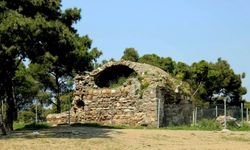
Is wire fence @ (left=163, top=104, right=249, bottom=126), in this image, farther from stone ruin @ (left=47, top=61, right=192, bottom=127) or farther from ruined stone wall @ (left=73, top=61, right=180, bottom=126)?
ruined stone wall @ (left=73, top=61, right=180, bottom=126)

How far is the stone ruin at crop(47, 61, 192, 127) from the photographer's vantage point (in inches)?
1170

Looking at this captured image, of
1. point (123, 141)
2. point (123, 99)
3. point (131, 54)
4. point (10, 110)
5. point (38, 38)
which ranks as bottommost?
point (123, 141)

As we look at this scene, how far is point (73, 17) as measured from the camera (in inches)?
967

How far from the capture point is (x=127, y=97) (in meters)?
31.0

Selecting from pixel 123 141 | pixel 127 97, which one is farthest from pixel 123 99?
pixel 123 141

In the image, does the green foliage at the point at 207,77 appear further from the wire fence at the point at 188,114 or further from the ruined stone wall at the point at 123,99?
the ruined stone wall at the point at 123,99

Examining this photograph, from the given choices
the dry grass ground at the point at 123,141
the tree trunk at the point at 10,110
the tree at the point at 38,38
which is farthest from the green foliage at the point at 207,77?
the dry grass ground at the point at 123,141

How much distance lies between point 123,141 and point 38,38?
5.18 metres

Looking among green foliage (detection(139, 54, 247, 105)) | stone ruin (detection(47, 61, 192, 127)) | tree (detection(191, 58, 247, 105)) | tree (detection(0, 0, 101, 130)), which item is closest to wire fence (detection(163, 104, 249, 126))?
stone ruin (detection(47, 61, 192, 127))

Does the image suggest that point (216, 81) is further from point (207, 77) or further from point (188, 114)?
point (188, 114)

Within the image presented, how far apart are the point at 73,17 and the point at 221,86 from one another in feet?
123

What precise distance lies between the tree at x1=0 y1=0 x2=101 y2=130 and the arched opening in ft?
26.8

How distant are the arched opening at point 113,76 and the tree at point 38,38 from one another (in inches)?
321

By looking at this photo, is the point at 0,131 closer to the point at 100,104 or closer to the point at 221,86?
the point at 100,104
